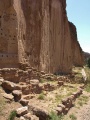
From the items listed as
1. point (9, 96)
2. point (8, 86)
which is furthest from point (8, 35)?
point (9, 96)

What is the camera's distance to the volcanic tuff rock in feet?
62.5

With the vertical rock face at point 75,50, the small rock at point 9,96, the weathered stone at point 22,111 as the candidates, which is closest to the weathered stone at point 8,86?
the small rock at point 9,96

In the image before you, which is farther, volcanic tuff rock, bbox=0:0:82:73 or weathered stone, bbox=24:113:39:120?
volcanic tuff rock, bbox=0:0:82:73

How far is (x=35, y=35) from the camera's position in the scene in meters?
23.5

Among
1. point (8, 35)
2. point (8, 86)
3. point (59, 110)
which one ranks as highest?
point (8, 35)

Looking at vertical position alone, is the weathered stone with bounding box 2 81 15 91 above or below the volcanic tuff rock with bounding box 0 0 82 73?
below

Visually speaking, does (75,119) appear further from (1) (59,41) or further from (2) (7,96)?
(1) (59,41)

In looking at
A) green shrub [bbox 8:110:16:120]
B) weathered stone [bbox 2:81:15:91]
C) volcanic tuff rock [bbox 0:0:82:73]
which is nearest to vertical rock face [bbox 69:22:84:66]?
Result: volcanic tuff rock [bbox 0:0:82:73]

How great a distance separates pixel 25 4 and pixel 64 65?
12866mm

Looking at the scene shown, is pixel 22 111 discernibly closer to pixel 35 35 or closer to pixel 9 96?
pixel 9 96

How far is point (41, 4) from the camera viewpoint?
80.8ft

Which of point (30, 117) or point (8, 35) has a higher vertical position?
point (8, 35)

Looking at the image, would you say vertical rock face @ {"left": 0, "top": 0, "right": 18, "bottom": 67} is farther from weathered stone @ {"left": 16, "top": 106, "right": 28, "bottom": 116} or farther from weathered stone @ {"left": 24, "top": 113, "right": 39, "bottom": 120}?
weathered stone @ {"left": 16, "top": 106, "right": 28, "bottom": 116}

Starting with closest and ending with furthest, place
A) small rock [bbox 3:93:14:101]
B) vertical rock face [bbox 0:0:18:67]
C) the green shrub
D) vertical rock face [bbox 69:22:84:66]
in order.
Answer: the green shrub → small rock [bbox 3:93:14:101] → vertical rock face [bbox 0:0:18:67] → vertical rock face [bbox 69:22:84:66]
